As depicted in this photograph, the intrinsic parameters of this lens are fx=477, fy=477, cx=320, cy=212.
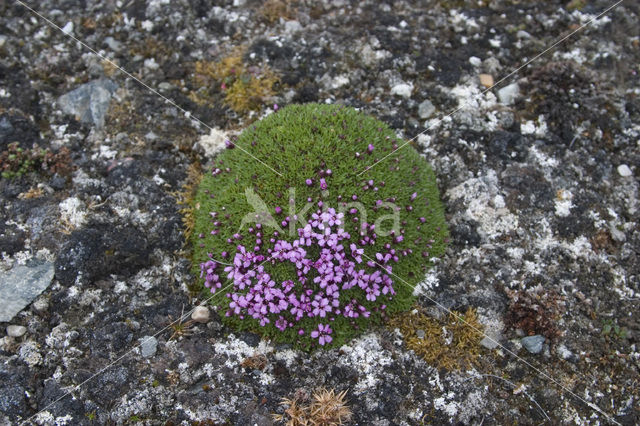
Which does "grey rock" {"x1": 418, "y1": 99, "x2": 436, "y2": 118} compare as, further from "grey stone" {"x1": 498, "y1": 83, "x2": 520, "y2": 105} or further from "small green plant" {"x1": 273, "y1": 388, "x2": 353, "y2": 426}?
"small green plant" {"x1": 273, "y1": 388, "x2": 353, "y2": 426}

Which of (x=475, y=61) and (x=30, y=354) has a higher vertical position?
(x=475, y=61)

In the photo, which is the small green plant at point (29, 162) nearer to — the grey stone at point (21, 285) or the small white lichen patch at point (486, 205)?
the grey stone at point (21, 285)

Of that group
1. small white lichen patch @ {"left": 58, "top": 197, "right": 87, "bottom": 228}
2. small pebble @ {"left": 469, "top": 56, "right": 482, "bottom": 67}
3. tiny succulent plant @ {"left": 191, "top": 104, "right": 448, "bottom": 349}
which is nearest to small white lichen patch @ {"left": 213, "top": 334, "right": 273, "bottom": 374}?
tiny succulent plant @ {"left": 191, "top": 104, "right": 448, "bottom": 349}

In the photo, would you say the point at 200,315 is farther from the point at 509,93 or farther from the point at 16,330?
the point at 509,93

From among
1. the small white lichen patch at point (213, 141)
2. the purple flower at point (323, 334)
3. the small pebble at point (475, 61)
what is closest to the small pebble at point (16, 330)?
the small white lichen patch at point (213, 141)

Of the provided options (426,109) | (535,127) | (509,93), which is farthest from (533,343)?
(509,93)
